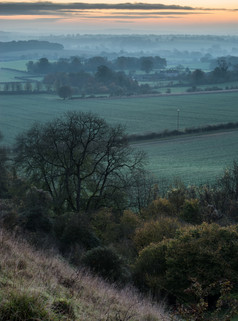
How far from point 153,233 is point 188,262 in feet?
15.1

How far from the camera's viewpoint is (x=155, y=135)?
62.2 meters

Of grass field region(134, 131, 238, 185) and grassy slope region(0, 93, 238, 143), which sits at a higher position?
grassy slope region(0, 93, 238, 143)

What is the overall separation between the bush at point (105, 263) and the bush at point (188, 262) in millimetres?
1095

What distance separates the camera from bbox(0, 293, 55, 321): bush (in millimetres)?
7141

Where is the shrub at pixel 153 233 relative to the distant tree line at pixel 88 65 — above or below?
below

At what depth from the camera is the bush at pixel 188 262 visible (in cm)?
1567

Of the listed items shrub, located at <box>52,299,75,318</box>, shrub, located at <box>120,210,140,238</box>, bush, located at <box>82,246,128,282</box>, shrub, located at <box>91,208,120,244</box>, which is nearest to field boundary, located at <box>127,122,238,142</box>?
shrub, located at <box>91,208,120,244</box>

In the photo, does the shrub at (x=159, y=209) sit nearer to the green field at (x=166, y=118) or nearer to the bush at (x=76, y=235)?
the bush at (x=76, y=235)

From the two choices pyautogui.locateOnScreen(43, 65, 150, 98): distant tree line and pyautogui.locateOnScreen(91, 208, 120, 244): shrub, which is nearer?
pyautogui.locateOnScreen(91, 208, 120, 244): shrub

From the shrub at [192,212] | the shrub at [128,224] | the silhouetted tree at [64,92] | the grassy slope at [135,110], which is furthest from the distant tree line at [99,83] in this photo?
the shrub at [128,224]

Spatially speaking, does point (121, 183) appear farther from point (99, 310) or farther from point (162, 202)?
point (99, 310)

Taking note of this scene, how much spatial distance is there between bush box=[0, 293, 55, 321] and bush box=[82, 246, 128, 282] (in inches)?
298

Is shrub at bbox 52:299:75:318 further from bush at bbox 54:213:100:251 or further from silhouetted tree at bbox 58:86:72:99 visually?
silhouetted tree at bbox 58:86:72:99

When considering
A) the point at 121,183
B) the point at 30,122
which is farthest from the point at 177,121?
the point at 121,183
